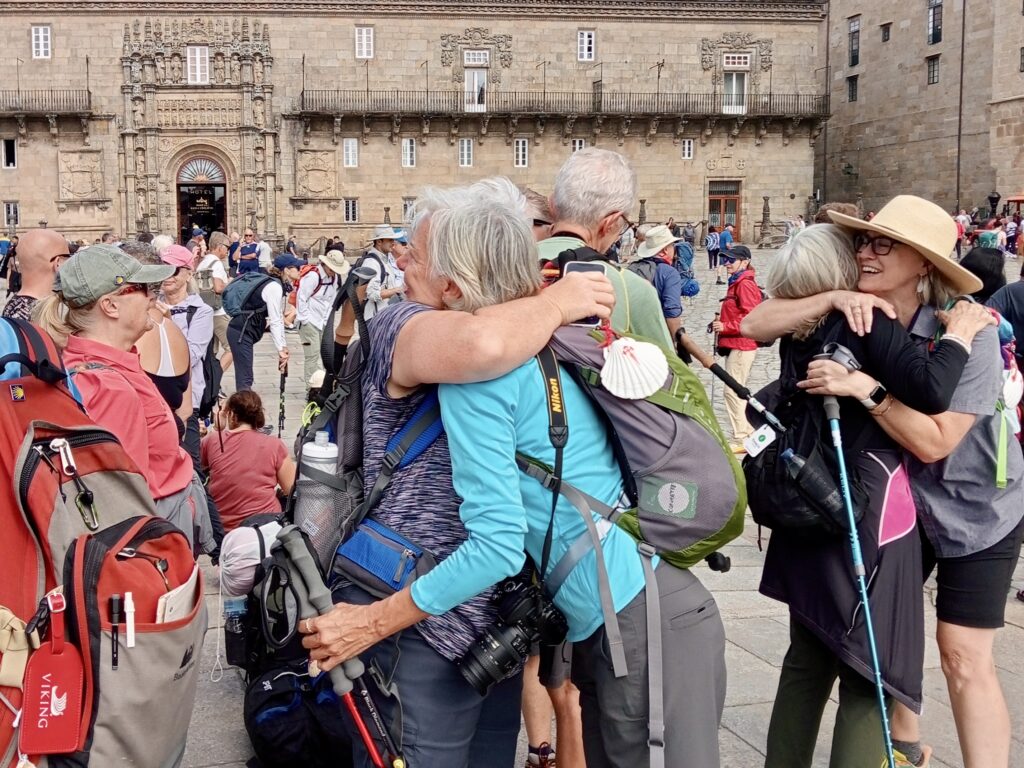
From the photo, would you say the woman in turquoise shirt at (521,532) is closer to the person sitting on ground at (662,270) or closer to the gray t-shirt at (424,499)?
the gray t-shirt at (424,499)

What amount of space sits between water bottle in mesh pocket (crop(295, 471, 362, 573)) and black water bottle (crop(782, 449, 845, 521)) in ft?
3.81

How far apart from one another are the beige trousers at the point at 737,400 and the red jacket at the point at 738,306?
0.09 m

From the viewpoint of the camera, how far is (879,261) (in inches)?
114

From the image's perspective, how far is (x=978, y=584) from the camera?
300cm

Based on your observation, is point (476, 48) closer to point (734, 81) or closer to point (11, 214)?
point (734, 81)

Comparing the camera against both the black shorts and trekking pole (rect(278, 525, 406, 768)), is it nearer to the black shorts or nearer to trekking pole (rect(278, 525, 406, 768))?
trekking pole (rect(278, 525, 406, 768))

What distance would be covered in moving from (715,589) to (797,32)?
38.5 metres

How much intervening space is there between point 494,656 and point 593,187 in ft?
5.04

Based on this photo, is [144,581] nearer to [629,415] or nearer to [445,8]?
[629,415]

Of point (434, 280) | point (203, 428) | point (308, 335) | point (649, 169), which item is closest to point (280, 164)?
point (649, 169)

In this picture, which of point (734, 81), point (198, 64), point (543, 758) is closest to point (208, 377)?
point (543, 758)

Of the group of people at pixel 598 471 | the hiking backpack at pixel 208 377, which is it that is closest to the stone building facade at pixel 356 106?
the hiking backpack at pixel 208 377

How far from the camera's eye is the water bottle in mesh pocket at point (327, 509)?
2312 mm

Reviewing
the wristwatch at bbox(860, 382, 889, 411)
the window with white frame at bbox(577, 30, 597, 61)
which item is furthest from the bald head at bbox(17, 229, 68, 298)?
the window with white frame at bbox(577, 30, 597, 61)
